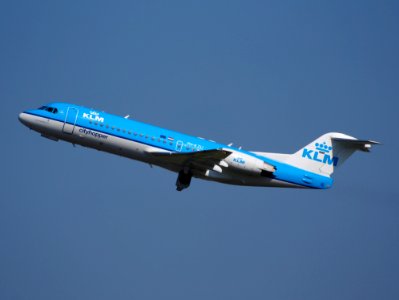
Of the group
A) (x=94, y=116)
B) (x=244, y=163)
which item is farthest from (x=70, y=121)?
(x=244, y=163)

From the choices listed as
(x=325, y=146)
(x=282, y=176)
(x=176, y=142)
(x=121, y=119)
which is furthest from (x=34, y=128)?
(x=325, y=146)

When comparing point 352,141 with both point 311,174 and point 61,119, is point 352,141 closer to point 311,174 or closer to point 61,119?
point 311,174

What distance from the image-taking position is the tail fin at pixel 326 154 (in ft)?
A: 112

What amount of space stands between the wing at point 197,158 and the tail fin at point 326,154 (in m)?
4.91

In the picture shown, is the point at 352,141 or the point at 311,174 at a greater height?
the point at 352,141

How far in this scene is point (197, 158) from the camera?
3122 cm

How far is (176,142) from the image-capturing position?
3203 centimetres

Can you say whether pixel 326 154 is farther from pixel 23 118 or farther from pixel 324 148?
pixel 23 118

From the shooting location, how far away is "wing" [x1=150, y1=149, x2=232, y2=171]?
3037cm

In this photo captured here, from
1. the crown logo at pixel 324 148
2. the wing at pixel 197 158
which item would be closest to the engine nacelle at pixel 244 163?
the wing at pixel 197 158

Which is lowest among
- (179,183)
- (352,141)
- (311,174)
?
(179,183)

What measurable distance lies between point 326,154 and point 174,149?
8.67m

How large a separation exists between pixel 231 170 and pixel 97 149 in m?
6.96

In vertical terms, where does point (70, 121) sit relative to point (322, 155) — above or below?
below
